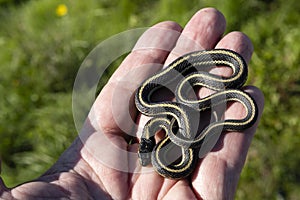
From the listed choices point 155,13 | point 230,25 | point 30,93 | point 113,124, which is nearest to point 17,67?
point 30,93

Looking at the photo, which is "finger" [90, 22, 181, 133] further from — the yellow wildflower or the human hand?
the yellow wildflower

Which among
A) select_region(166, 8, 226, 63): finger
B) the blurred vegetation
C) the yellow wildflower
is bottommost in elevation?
the blurred vegetation

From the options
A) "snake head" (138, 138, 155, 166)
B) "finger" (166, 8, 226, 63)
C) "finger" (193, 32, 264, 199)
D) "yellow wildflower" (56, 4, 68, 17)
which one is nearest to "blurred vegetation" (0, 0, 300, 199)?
"yellow wildflower" (56, 4, 68, 17)

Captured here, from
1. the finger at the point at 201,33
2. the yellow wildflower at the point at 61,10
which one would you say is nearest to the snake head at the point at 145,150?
the finger at the point at 201,33

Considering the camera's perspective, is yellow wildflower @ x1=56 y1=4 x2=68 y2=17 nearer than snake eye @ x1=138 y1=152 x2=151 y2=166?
No

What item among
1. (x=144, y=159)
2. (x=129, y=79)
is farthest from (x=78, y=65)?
(x=144, y=159)

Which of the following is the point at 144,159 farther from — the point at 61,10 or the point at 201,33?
the point at 61,10
